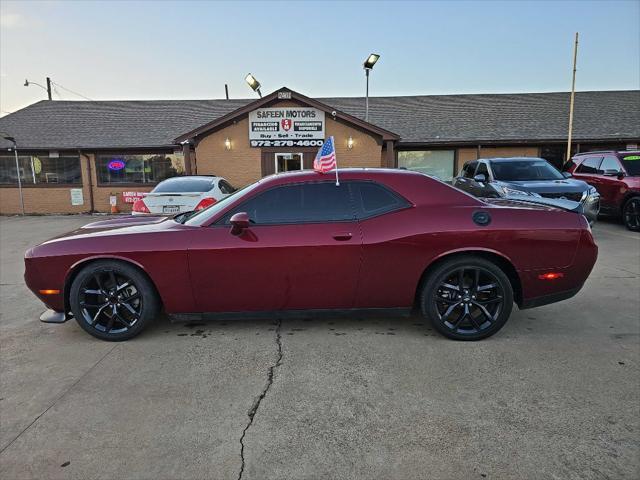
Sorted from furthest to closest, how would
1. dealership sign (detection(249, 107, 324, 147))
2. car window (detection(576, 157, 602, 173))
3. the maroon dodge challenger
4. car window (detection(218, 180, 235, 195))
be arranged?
dealership sign (detection(249, 107, 324, 147))
car window (detection(576, 157, 602, 173))
car window (detection(218, 180, 235, 195))
the maroon dodge challenger

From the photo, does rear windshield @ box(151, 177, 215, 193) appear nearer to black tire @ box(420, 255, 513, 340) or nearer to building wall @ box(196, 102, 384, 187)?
building wall @ box(196, 102, 384, 187)

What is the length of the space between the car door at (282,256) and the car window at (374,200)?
0.09 m

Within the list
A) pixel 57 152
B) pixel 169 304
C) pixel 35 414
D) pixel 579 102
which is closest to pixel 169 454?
pixel 35 414

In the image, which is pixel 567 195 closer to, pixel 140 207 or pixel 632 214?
pixel 632 214

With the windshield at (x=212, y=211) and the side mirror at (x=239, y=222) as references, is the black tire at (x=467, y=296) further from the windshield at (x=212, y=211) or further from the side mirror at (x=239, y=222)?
the windshield at (x=212, y=211)

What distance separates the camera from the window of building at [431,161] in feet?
52.6

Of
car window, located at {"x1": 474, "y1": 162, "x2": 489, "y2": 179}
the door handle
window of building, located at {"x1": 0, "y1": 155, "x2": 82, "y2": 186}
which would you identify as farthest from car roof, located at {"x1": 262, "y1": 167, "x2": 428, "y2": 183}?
window of building, located at {"x1": 0, "y1": 155, "x2": 82, "y2": 186}

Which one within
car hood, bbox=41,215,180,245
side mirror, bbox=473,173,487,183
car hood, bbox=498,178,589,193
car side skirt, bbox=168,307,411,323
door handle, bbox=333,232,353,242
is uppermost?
side mirror, bbox=473,173,487,183

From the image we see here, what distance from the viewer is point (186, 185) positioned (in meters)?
8.66

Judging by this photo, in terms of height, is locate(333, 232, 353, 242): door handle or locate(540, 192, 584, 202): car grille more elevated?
locate(540, 192, 584, 202): car grille

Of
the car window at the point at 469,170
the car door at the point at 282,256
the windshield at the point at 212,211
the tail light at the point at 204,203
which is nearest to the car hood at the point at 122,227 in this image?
the windshield at the point at 212,211

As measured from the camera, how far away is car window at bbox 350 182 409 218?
11.7 ft

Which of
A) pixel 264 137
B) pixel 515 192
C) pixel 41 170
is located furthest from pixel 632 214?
pixel 41 170

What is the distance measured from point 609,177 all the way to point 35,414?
12.0 metres
